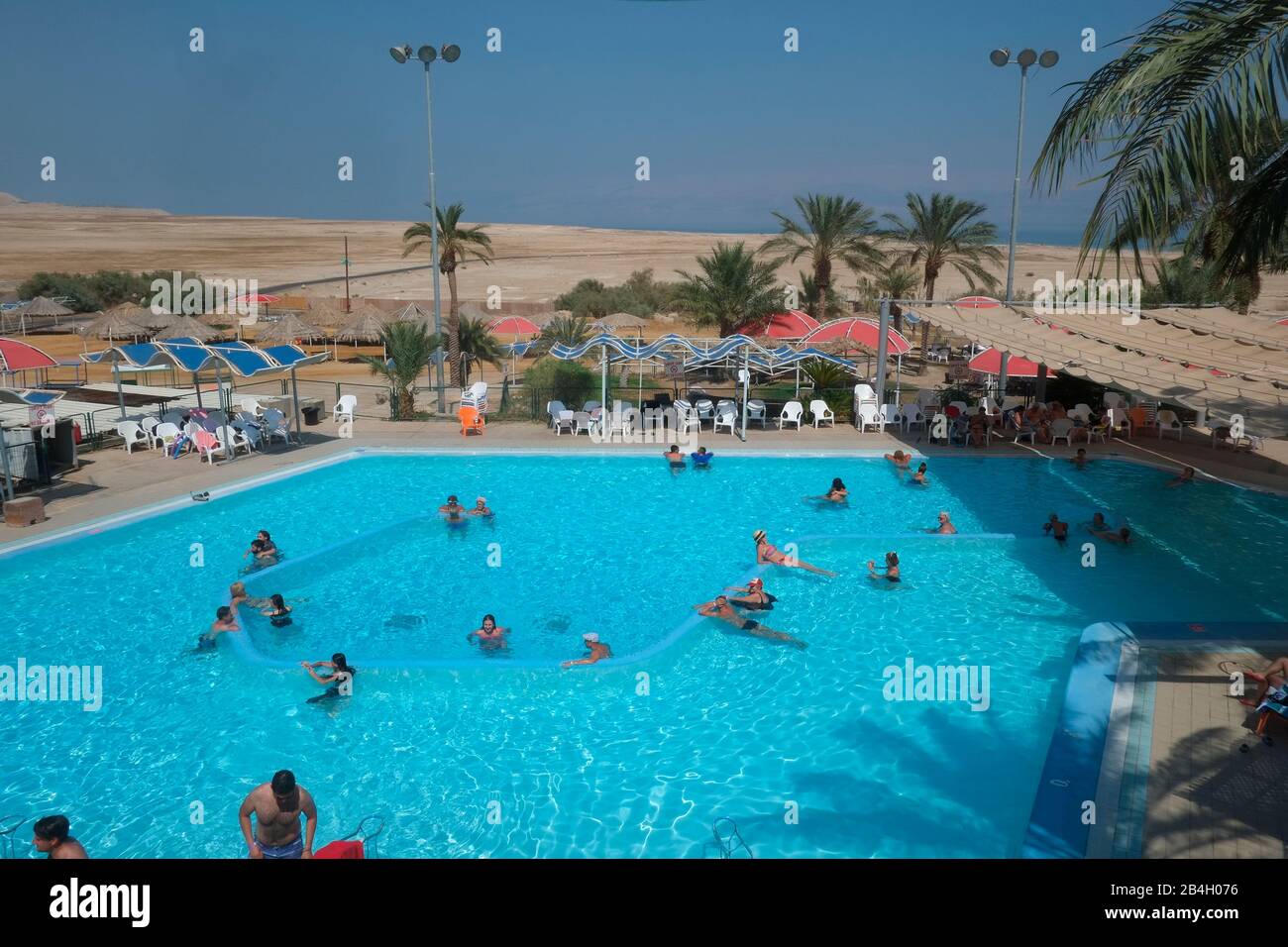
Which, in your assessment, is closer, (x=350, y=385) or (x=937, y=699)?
(x=937, y=699)

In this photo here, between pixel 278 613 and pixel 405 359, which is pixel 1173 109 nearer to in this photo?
pixel 278 613

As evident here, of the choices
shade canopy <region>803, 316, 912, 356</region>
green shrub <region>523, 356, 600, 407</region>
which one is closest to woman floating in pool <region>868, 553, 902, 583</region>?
shade canopy <region>803, 316, 912, 356</region>

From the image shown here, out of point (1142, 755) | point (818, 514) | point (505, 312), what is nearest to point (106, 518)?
point (818, 514)

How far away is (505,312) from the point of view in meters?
40.8

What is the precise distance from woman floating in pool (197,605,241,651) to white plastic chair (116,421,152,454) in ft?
27.6

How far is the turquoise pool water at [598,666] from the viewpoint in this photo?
6816mm

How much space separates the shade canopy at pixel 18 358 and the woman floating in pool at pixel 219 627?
300 inches

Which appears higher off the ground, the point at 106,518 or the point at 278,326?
the point at 278,326

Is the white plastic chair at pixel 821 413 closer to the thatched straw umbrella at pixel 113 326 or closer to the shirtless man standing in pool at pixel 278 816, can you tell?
the shirtless man standing in pool at pixel 278 816

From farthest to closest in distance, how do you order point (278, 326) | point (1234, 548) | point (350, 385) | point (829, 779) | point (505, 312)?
1. point (505, 312)
2. point (278, 326)
3. point (350, 385)
4. point (1234, 548)
5. point (829, 779)

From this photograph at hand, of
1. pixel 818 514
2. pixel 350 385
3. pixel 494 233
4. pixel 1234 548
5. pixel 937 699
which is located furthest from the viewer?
pixel 494 233

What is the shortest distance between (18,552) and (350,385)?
12007 millimetres

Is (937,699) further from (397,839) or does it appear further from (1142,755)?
(397,839)
